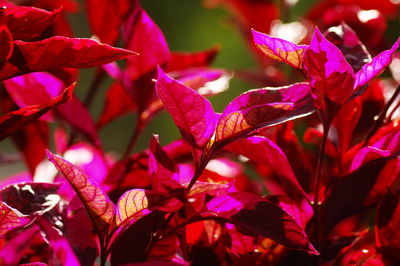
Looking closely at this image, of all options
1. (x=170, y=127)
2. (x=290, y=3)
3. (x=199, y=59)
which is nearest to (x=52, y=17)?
(x=199, y=59)

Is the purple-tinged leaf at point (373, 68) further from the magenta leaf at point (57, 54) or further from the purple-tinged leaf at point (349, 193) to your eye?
the magenta leaf at point (57, 54)

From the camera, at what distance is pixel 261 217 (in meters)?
0.43

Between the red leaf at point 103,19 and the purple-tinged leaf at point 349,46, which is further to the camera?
the red leaf at point 103,19

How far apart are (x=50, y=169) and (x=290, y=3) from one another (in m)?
0.61

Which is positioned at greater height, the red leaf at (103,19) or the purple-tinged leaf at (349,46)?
the purple-tinged leaf at (349,46)

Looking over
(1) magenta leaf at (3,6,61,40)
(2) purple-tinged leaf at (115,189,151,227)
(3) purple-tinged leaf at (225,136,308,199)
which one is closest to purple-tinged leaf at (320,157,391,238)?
(3) purple-tinged leaf at (225,136,308,199)

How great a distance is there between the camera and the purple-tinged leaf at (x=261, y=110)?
43 centimetres

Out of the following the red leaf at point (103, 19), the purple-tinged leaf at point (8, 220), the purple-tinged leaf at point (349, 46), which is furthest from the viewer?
→ the red leaf at point (103, 19)

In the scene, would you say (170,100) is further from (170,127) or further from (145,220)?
(170,127)

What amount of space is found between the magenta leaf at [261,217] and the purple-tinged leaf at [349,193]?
0.26ft

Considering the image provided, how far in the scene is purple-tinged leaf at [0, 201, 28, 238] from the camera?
1.32ft

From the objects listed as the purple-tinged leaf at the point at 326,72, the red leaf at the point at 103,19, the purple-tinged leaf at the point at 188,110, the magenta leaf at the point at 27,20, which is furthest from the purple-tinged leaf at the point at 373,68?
the red leaf at the point at 103,19

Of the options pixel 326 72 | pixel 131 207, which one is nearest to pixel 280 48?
pixel 326 72

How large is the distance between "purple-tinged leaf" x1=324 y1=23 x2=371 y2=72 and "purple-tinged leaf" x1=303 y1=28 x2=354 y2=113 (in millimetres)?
62
